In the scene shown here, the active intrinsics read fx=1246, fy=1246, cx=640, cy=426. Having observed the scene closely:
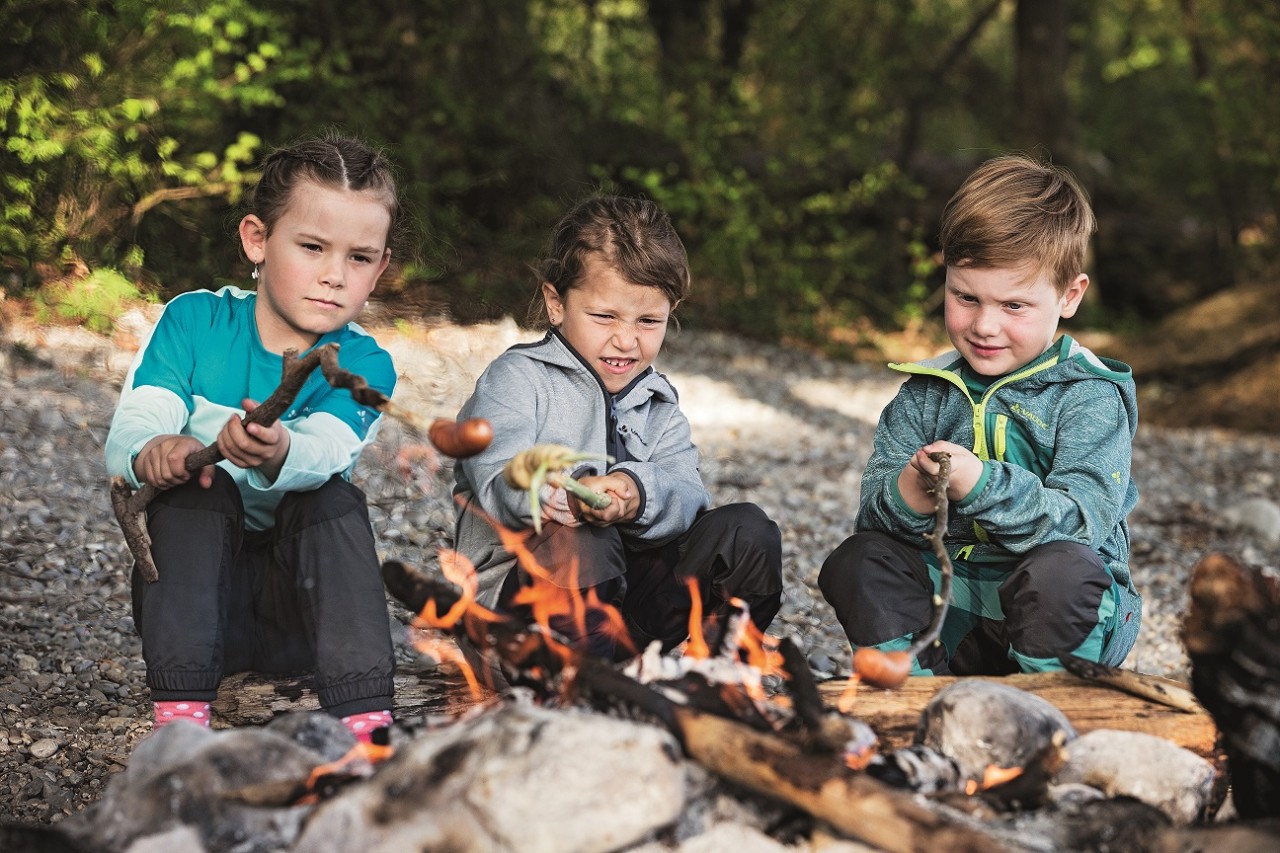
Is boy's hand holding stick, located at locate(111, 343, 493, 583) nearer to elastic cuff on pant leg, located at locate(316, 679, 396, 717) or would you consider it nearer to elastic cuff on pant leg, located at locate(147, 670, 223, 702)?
elastic cuff on pant leg, located at locate(147, 670, 223, 702)

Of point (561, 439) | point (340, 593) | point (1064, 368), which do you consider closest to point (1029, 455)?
point (1064, 368)

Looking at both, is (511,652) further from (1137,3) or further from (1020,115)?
(1137,3)

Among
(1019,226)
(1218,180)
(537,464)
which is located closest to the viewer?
(537,464)

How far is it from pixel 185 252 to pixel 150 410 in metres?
5.91

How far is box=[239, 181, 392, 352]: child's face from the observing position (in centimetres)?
293

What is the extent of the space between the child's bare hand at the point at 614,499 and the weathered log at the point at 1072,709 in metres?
0.66

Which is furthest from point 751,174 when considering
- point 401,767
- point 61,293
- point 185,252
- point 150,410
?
point 401,767

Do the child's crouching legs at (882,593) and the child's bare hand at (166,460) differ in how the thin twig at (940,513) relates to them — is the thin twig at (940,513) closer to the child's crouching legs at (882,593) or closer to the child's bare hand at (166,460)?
the child's crouching legs at (882,593)

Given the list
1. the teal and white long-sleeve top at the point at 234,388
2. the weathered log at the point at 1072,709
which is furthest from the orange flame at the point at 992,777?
the teal and white long-sleeve top at the point at 234,388

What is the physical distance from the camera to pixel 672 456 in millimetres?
3270

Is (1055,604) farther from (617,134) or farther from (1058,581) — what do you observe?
(617,134)

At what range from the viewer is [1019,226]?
3.02 metres

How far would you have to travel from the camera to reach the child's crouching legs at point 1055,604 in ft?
9.21

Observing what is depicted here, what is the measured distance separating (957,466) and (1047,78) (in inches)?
405
